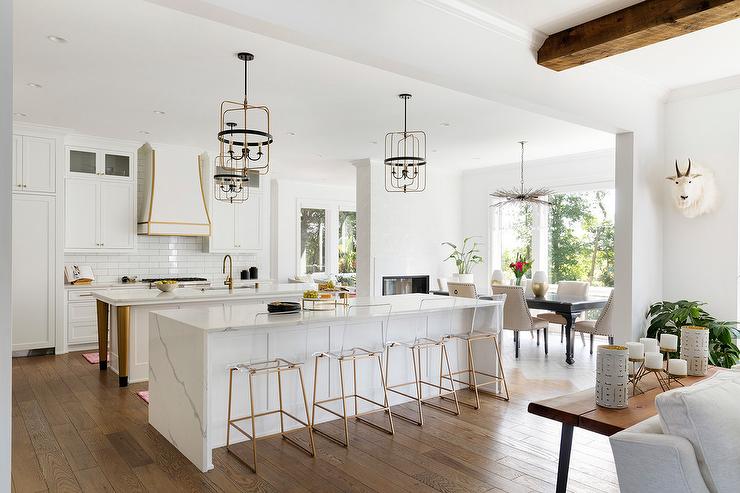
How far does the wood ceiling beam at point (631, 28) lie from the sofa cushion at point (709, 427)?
2.30 metres

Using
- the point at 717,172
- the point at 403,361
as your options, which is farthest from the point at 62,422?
the point at 717,172

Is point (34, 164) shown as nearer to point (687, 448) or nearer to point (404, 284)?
point (404, 284)

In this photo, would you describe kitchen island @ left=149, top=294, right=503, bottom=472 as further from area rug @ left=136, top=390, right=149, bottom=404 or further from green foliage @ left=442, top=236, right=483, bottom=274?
green foliage @ left=442, top=236, right=483, bottom=274

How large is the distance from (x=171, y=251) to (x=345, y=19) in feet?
19.3

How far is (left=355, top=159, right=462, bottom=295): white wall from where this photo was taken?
8.41 metres

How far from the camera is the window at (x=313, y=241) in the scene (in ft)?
35.2

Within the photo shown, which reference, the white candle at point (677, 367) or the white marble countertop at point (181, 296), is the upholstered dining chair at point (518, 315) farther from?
the white candle at point (677, 367)

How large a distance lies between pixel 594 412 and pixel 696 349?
90 cm

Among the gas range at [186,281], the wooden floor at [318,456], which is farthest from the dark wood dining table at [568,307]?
the gas range at [186,281]

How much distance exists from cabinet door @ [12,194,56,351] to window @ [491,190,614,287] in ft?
21.7

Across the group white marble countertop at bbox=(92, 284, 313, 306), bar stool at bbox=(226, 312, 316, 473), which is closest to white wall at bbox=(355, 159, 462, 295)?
white marble countertop at bbox=(92, 284, 313, 306)

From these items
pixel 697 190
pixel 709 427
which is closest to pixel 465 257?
pixel 697 190

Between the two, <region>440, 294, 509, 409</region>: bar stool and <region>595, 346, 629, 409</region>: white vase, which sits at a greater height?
<region>595, 346, 629, 409</region>: white vase

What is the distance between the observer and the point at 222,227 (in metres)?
8.01
